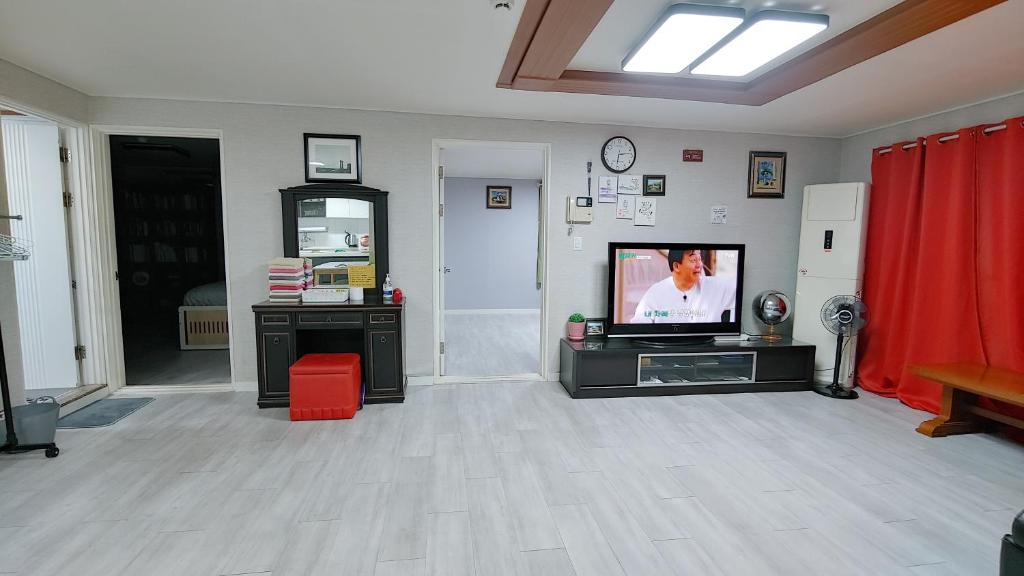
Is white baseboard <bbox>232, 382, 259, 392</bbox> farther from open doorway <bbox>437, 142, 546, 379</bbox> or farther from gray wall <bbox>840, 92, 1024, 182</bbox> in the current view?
gray wall <bbox>840, 92, 1024, 182</bbox>

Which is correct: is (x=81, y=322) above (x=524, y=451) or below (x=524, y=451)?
above

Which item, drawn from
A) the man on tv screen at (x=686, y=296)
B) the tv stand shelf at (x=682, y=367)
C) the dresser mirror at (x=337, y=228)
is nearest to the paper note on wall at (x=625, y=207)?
the man on tv screen at (x=686, y=296)

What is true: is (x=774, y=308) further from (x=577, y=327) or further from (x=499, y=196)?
(x=499, y=196)

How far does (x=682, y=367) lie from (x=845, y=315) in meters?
1.38

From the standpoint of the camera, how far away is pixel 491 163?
6.19 meters

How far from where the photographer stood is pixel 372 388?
3.48 meters

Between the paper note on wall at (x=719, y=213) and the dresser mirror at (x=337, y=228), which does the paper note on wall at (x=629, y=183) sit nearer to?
the paper note on wall at (x=719, y=213)

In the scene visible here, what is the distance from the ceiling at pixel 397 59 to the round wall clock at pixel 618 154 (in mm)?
214

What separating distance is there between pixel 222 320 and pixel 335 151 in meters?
2.74

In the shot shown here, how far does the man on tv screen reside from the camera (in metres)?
3.94

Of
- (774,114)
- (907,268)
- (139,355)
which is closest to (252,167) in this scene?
(139,355)

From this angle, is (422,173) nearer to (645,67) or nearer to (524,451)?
(645,67)

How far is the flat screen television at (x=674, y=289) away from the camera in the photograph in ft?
12.8

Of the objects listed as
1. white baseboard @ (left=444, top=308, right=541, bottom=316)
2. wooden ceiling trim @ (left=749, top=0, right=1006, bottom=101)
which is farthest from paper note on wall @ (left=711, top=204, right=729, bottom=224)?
white baseboard @ (left=444, top=308, right=541, bottom=316)
